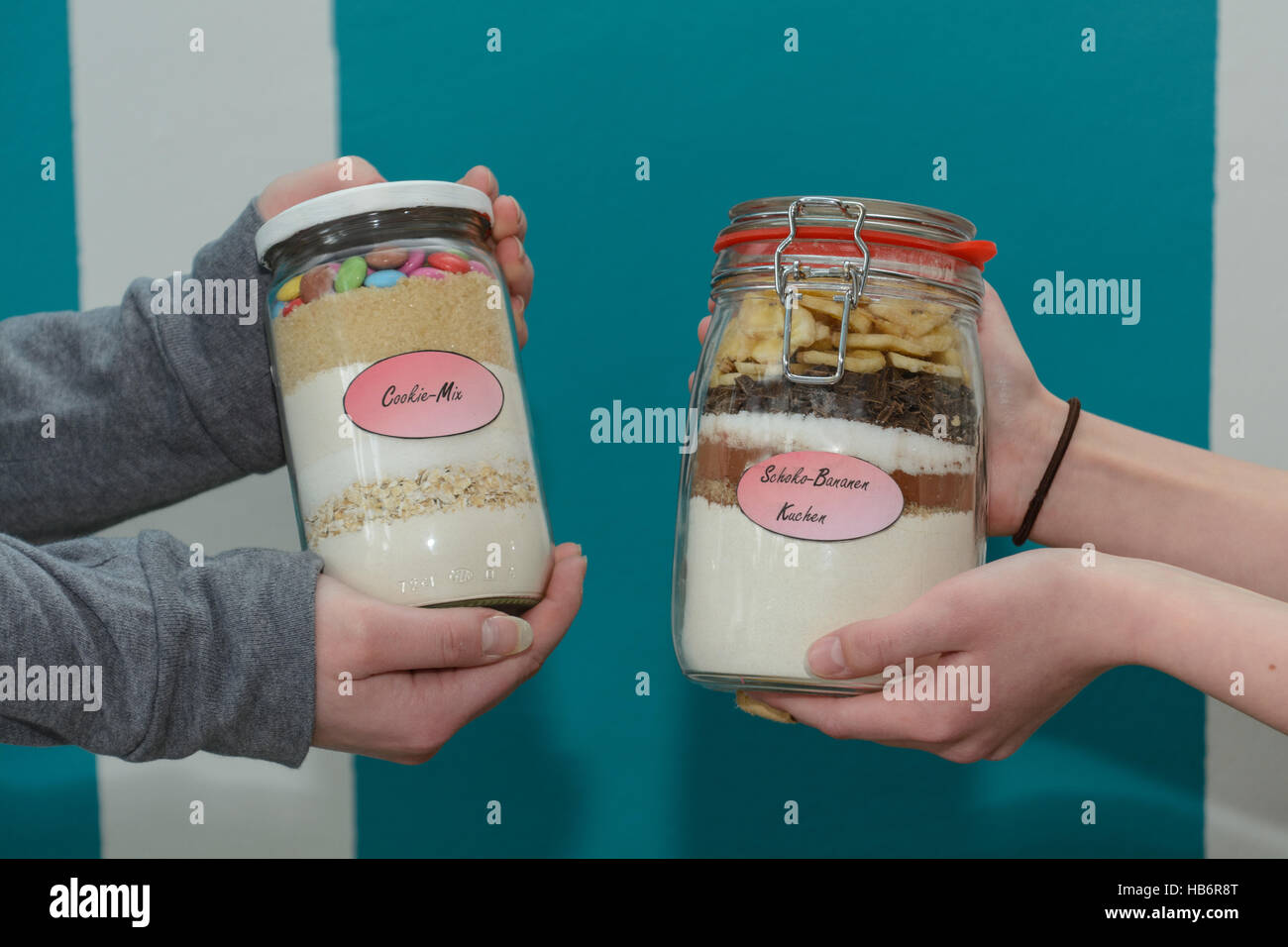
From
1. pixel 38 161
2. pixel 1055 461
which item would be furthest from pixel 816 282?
pixel 38 161

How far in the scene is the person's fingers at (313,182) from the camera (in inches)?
33.4

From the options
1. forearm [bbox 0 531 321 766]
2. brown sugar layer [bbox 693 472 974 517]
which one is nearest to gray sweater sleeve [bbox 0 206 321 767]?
forearm [bbox 0 531 321 766]

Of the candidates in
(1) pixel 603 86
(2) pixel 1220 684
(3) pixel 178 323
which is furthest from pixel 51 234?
(2) pixel 1220 684

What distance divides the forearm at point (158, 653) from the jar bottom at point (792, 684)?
0.26 meters

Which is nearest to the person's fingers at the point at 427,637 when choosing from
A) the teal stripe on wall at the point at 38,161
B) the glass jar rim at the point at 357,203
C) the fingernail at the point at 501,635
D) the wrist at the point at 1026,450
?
the fingernail at the point at 501,635

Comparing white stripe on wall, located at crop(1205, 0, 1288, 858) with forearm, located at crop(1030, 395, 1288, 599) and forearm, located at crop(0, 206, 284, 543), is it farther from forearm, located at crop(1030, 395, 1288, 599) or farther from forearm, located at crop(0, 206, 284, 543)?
forearm, located at crop(0, 206, 284, 543)

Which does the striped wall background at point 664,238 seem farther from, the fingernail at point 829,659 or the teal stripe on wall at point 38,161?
the fingernail at point 829,659

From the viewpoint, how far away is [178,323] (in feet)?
2.72

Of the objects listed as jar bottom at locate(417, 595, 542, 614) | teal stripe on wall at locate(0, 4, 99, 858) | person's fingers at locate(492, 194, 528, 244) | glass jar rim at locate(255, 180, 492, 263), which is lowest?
jar bottom at locate(417, 595, 542, 614)

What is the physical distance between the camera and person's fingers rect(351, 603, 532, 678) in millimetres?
625

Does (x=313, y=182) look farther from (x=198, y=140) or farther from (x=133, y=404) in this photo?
(x=198, y=140)

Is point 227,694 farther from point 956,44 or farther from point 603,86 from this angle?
point 956,44

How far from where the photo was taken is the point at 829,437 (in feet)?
2.00

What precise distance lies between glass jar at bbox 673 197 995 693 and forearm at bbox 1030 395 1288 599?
29 centimetres
